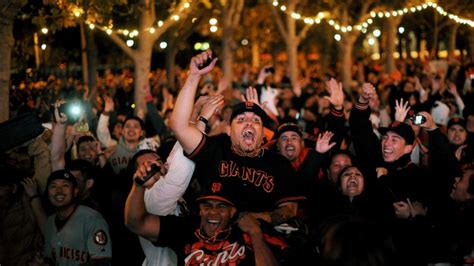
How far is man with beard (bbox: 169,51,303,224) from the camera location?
5797 mm

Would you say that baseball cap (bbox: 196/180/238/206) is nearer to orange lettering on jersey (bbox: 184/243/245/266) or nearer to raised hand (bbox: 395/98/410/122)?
orange lettering on jersey (bbox: 184/243/245/266)

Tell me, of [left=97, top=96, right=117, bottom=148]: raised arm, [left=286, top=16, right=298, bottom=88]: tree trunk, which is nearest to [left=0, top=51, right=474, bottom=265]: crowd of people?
[left=97, top=96, right=117, bottom=148]: raised arm

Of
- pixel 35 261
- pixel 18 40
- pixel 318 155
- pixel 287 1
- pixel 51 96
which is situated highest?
pixel 287 1

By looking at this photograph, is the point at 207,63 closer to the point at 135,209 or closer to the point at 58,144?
the point at 135,209

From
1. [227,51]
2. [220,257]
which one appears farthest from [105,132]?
[227,51]

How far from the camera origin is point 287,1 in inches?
951

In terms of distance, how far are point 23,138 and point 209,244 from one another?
2.34 metres

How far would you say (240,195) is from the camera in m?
5.84

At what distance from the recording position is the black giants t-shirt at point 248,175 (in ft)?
19.2

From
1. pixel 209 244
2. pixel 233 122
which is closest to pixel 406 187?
pixel 233 122

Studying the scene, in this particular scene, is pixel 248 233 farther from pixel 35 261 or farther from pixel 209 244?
pixel 35 261

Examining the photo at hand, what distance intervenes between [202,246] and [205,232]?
0.31ft

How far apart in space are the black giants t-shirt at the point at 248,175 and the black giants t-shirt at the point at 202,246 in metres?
→ 0.43

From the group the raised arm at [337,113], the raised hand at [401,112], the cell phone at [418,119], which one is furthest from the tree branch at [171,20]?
the cell phone at [418,119]
